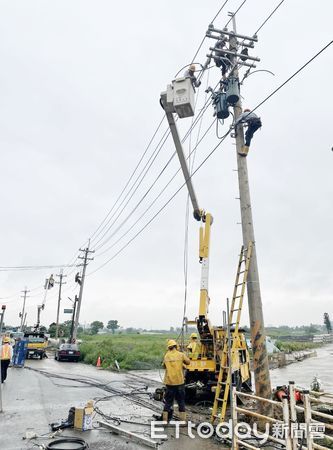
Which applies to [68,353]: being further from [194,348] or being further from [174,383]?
[174,383]

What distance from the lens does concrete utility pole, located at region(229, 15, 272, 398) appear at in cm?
782

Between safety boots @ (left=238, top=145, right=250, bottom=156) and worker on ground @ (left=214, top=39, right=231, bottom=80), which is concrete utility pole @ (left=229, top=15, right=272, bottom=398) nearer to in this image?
safety boots @ (left=238, top=145, right=250, bottom=156)

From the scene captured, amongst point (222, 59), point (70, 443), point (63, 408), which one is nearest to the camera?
point (70, 443)

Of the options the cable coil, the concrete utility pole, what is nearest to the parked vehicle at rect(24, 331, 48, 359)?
the cable coil

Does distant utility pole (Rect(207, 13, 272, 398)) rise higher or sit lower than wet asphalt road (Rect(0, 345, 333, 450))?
higher

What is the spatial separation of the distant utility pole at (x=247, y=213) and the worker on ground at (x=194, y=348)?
3.27 meters

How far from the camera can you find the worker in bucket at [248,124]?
8.64 m

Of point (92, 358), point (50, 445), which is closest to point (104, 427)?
point (50, 445)

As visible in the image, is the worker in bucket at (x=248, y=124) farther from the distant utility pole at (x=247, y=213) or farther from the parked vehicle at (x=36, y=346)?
the parked vehicle at (x=36, y=346)

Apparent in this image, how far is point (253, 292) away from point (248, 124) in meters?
3.96

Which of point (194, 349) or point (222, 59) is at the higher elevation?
point (222, 59)

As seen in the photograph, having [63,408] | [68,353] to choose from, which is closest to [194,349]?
[63,408]

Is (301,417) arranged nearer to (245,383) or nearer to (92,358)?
(245,383)

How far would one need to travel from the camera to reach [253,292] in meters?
8.16
